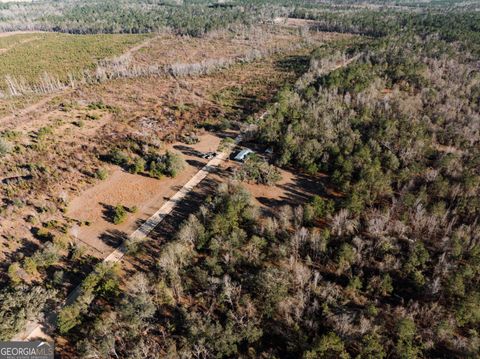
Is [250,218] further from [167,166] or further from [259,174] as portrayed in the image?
[167,166]

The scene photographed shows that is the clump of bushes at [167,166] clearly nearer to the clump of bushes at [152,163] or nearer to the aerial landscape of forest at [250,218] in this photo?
the clump of bushes at [152,163]

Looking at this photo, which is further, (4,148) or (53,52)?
(53,52)

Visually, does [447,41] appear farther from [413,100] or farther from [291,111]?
[291,111]

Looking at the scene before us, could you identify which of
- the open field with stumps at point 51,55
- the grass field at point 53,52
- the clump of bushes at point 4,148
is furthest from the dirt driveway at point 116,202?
the grass field at point 53,52

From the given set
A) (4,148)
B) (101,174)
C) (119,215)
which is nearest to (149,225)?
(119,215)

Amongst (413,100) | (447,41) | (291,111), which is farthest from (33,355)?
(447,41)

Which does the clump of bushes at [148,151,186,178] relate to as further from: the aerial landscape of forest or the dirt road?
the dirt road
